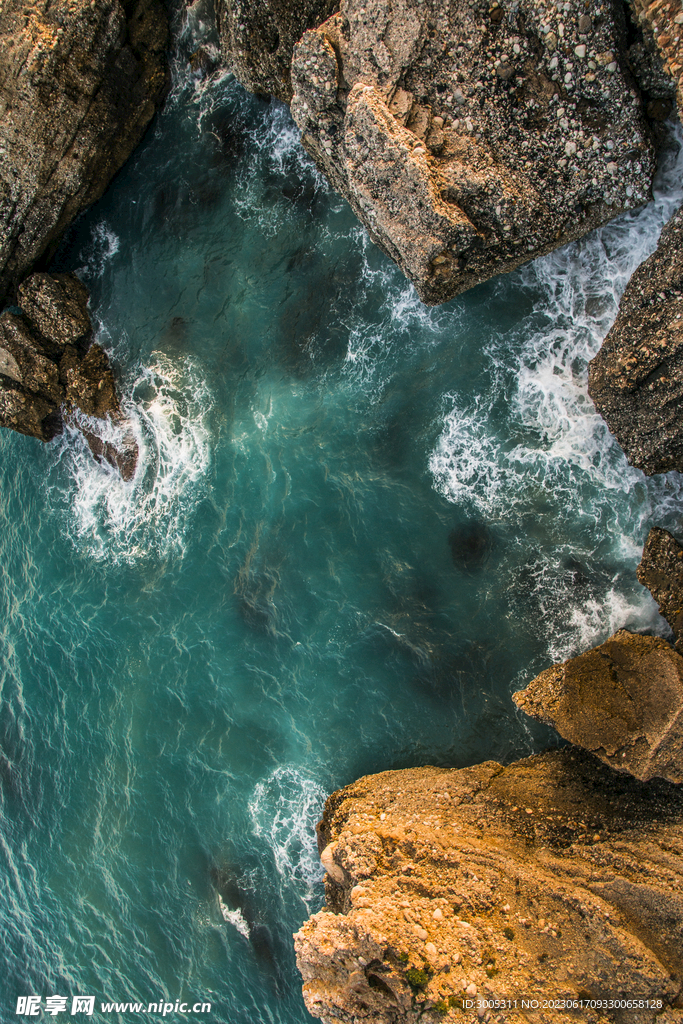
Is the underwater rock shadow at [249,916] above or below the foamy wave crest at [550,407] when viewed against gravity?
below

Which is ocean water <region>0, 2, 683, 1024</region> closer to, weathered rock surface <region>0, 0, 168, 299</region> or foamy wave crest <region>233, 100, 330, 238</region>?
foamy wave crest <region>233, 100, 330, 238</region>

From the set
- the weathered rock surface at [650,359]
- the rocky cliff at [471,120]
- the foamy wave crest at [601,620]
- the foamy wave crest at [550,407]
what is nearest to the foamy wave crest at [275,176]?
the rocky cliff at [471,120]

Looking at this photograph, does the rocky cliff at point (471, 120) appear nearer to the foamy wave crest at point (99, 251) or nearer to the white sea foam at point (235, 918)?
the foamy wave crest at point (99, 251)

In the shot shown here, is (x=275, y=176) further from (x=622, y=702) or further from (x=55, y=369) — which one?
(x=622, y=702)

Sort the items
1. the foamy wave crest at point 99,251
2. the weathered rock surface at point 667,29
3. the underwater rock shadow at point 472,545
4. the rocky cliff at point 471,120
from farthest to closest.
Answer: the foamy wave crest at point 99,251 < the underwater rock shadow at point 472,545 < the rocky cliff at point 471,120 < the weathered rock surface at point 667,29

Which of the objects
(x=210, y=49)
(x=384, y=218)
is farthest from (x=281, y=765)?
(x=210, y=49)

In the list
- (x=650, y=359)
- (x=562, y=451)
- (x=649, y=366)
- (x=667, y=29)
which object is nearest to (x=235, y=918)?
(x=562, y=451)
